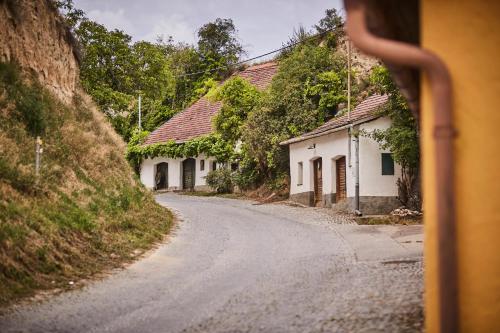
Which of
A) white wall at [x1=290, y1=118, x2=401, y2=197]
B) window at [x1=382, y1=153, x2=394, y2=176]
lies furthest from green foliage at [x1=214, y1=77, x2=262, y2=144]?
window at [x1=382, y1=153, x2=394, y2=176]

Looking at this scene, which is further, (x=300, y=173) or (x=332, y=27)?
(x=332, y=27)

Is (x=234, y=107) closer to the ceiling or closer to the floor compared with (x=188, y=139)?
closer to the ceiling

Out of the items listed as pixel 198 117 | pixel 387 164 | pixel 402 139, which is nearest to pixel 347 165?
pixel 387 164

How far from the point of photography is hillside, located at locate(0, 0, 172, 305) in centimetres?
1017

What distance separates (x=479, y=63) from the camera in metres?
4.09

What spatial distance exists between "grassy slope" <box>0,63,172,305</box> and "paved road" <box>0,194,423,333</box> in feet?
2.60

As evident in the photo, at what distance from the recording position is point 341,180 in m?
23.7

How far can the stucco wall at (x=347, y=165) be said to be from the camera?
21.5 meters

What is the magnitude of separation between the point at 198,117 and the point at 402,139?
19.7 m

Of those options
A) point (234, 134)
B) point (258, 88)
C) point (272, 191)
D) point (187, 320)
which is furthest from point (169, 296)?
point (258, 88)

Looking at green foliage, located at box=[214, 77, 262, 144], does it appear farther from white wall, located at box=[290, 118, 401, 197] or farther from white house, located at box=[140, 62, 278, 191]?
white wall, located at box=[290, 118, 401, 197]

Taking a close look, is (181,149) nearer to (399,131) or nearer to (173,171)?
(173,171)

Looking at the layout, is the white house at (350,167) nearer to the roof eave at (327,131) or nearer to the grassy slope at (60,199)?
the roof eave at (327,131)

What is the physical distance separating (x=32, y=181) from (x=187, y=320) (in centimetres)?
616
